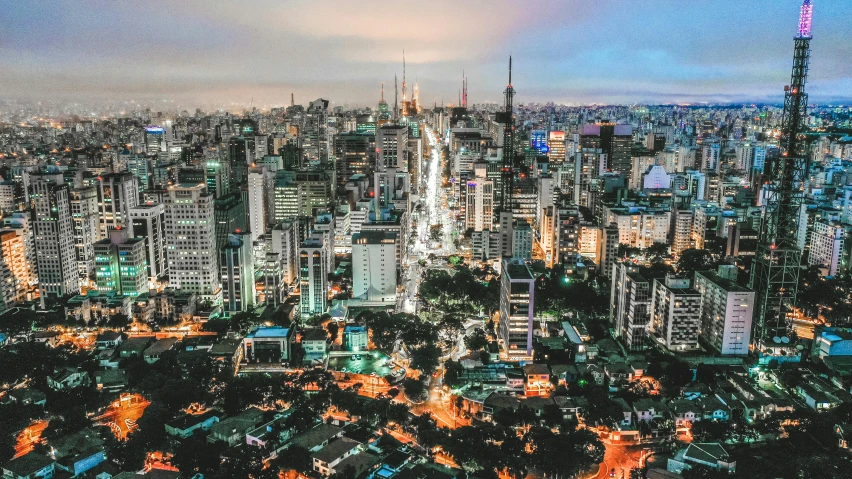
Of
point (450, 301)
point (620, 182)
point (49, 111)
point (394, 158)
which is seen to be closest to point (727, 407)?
point (450, 301)

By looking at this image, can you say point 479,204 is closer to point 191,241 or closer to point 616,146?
point 191,241

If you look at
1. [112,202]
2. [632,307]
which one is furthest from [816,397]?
[112,202]

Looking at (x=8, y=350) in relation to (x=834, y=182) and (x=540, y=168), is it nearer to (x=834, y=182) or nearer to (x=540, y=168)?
(x=540, y=168)

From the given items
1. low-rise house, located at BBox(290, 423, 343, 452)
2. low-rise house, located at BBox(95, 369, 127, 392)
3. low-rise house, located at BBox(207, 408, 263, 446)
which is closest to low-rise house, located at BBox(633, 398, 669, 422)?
low-rise house, located at BBox(290, 423, 343, 452)

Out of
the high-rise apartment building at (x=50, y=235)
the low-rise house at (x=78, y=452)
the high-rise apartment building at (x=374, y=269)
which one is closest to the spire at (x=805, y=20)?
the high-rise apartment building at (x=374, y=269)

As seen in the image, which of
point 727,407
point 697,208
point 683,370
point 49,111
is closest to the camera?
point 727,407

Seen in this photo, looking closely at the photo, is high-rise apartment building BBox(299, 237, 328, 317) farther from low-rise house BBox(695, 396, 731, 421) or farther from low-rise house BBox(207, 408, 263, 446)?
low-rise house BBox(695, 396, 731, 421)
